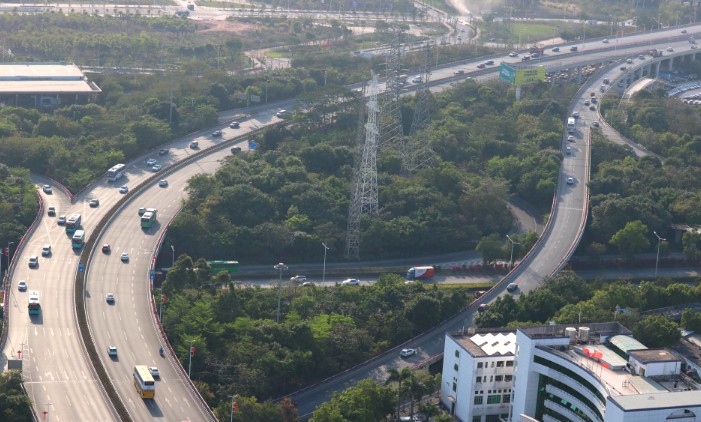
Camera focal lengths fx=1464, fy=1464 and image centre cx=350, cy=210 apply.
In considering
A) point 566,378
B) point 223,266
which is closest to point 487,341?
point 566,378

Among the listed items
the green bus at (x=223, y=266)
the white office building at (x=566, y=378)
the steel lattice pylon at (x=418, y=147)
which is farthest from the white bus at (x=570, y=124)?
the white office building at (x=566, y=378)

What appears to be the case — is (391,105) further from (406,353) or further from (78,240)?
(406,353)

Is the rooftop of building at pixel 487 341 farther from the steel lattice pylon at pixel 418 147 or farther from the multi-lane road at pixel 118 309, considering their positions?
the steel lattice pylon at pixel 418 147

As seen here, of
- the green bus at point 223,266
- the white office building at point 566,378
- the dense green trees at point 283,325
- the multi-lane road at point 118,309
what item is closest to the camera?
the white office building at point 566,378

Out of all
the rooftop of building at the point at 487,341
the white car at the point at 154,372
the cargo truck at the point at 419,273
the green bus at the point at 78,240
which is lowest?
the cargo truck at the point at 419,273

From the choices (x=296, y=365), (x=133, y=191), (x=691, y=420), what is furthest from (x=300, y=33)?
(x=691, y=420)

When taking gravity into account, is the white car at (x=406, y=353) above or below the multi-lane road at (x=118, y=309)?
below
